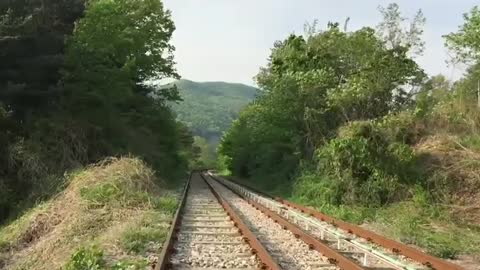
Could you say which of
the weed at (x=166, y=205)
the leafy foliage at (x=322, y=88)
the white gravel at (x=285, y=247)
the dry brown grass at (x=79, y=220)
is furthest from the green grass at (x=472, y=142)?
the dry brown grass at (x=79, y=220)

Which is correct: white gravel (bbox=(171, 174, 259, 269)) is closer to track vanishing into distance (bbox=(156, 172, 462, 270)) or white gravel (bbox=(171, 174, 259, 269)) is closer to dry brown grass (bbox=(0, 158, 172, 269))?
track vanishing into distance (bbox=(156, 172, 462, 270))

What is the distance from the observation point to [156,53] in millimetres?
46531

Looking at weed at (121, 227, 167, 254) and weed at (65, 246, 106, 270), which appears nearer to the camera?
weed at (65, 246, 106, 270)

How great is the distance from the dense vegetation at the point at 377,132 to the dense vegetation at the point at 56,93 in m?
8.94

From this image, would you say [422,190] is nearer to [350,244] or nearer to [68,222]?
[350,244]

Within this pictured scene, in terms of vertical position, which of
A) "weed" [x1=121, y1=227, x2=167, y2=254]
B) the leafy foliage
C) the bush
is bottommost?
"weed" [x1=121, y1=227, x2=167, y2=254]

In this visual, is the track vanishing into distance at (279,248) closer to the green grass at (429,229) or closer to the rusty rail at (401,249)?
the rusty rail at (401,249)

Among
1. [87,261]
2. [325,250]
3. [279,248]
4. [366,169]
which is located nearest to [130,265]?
[87,261]

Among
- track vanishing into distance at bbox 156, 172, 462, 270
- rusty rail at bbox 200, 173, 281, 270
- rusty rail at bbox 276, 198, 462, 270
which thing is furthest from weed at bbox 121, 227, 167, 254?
rusty rail at bbox 276, 198, 462, 270

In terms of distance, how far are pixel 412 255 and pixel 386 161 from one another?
10191 millimetres

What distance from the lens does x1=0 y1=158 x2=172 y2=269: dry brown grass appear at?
12.1 metres

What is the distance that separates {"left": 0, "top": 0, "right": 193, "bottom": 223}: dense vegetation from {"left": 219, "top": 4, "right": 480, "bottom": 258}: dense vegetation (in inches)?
352

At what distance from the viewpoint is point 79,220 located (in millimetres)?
14414

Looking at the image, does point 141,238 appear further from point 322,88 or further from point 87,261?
point 322,88
